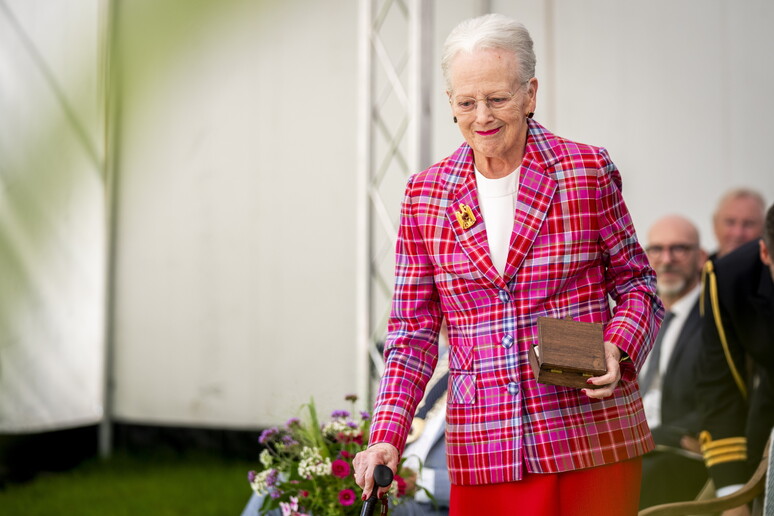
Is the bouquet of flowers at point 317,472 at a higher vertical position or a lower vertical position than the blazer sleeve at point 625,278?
lower

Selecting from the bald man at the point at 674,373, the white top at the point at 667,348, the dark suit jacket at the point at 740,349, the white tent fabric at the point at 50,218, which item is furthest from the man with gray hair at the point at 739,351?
the white tent fabric at the point at 50,218

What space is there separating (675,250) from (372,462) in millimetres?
3324

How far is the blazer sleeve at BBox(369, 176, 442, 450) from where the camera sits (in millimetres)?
1376

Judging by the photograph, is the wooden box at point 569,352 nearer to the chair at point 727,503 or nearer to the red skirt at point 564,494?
the red skirt at point 564,494

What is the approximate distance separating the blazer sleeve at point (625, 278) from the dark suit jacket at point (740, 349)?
186 centimetres

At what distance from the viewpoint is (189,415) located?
6512 millimetres

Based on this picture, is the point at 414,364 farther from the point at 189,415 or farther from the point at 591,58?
the point at 189,415

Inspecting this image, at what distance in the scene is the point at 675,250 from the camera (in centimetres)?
431

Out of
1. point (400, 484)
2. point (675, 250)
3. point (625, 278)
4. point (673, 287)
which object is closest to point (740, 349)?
Result: point (673, 287)

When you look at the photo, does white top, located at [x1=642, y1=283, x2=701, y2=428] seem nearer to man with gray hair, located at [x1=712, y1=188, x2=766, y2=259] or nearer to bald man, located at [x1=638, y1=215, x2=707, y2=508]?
bald man, located at [x1=638, y1=215, x2=707, y2=508]

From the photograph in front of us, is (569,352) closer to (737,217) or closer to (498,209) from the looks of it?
(498,209)

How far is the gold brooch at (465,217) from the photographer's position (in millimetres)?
1328

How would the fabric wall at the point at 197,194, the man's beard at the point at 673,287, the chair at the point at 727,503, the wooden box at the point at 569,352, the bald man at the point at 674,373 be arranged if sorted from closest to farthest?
the wooden box at the point at 569,352 < the chair at the point at 727,503 < the bald man at the point at 674,373 < the man's beard at the point at 673,287 < the fabric wall at the point at 197,194

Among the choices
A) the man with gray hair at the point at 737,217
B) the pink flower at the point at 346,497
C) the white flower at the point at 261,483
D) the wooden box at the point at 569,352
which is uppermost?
the wooden box at the point at 569,352
